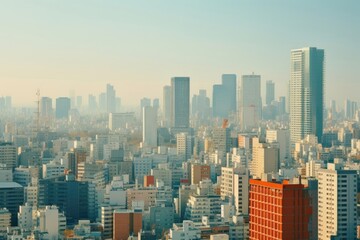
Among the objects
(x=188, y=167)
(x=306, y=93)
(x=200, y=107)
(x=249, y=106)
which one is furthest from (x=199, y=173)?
(x=306, y=93)

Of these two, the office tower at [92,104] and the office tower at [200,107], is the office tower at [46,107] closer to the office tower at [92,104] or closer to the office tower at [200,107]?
the office tower at [92,104]

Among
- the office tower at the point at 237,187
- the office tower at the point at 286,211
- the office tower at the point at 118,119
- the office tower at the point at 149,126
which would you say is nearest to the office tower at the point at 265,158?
the office tower at the point at 237,187

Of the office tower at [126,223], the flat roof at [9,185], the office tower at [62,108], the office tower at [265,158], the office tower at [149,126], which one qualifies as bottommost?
the office tower at [126,223]

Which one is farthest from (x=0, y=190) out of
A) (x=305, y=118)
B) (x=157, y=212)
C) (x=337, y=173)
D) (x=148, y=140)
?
(x=305, y=118)

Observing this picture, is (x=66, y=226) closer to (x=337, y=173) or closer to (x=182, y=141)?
(x=337, y=173)

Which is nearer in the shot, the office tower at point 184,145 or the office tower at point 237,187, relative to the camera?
the office tower at point 237,187

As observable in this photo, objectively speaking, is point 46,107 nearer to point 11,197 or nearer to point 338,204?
point 11,197

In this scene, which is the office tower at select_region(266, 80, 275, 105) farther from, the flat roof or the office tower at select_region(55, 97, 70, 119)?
the flat roof
